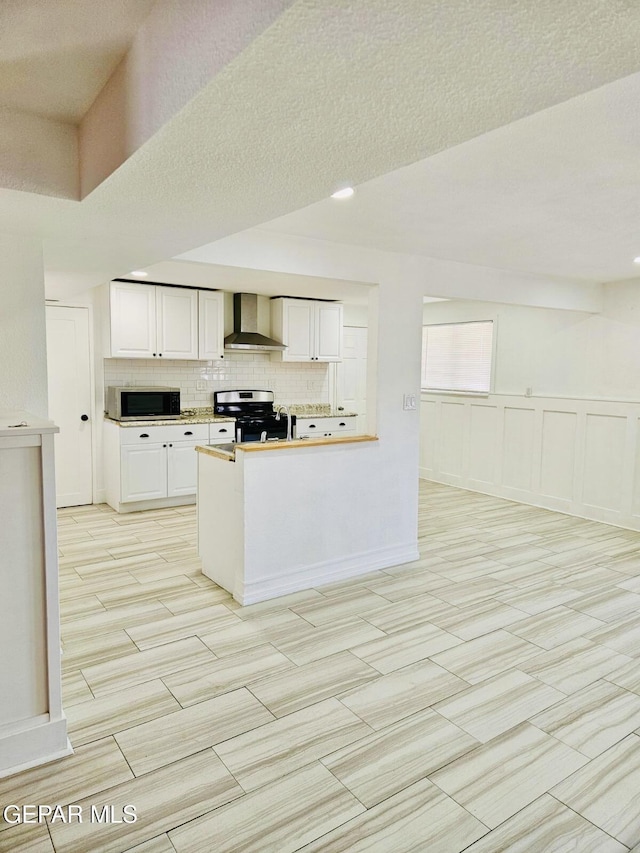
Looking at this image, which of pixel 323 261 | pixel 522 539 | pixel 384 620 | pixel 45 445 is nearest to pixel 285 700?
pixel 384 620

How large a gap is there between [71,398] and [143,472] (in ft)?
3.62

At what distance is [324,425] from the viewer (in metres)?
6.62

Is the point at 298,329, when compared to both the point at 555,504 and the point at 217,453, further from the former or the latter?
the point at 555,504

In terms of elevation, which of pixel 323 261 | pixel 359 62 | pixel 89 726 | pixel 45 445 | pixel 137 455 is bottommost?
pixel 89 726

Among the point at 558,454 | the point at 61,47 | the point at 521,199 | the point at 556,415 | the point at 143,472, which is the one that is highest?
the point at 521,199

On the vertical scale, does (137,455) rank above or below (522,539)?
above

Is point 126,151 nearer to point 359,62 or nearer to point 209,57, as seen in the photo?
point 209,57

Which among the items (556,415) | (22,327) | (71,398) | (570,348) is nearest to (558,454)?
(556,415)

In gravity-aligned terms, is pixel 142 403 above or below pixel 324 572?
above

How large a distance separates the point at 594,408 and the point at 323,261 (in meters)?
3.43

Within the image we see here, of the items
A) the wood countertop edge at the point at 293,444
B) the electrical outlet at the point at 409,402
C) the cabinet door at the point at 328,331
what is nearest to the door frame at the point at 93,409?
the cabinet door at the point at 328,331

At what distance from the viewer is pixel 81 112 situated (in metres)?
1.79

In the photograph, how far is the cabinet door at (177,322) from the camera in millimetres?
5766

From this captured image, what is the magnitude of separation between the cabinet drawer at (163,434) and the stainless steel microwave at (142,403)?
0.57 ft
